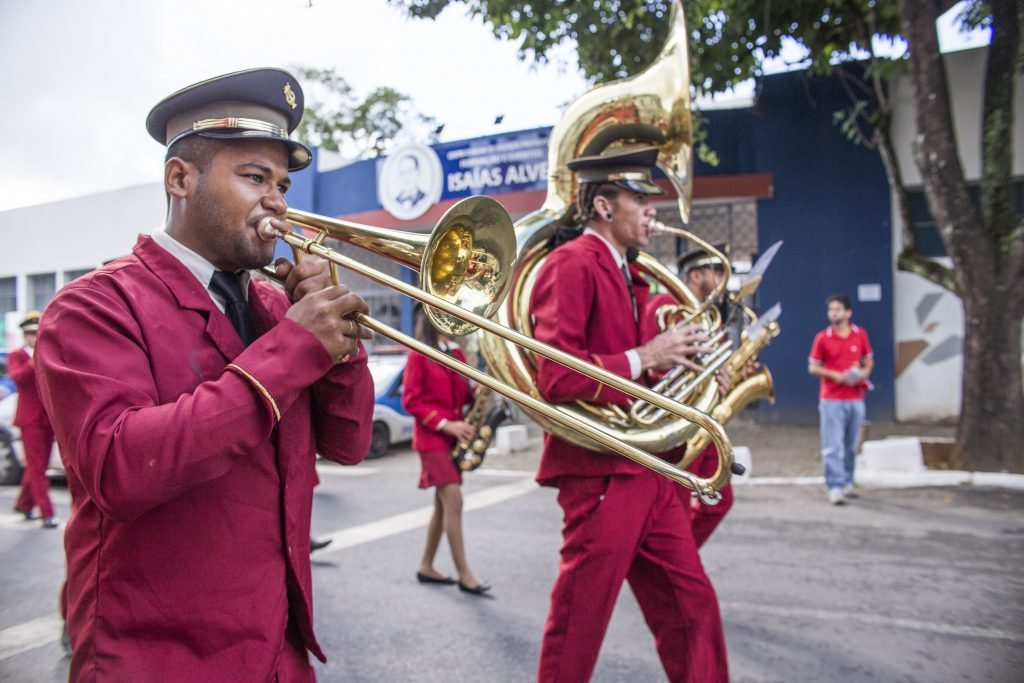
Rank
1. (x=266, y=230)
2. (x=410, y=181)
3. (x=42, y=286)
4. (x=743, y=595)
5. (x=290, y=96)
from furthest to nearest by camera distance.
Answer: (x=410, y=181) < (x=743, y=595) < (x=42, y=286) < (x=290, y=96) < (x=266, y=230)

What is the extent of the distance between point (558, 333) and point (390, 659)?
2029 millimetres

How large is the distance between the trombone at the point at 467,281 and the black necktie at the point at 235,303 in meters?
0.08

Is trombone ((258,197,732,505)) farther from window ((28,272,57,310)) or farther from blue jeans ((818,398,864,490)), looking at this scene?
blue jeans ((818,398,864,490))

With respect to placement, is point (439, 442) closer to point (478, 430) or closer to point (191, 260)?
point (478, 430)

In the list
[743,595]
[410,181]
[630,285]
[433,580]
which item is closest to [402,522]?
[433,580]

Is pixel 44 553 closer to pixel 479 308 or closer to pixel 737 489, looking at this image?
pixel 479 308

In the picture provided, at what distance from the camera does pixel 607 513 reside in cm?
261

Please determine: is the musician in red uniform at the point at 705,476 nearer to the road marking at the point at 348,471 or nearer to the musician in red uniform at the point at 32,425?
the musician in red uniform at the point at 32,425

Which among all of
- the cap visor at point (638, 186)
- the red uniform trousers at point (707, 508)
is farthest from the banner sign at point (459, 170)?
the cap visor at point (638, 186)

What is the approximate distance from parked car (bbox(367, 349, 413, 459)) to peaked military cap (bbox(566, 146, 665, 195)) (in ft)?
25.4

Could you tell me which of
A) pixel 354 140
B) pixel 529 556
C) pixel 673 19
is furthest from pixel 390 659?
pixel 354 140

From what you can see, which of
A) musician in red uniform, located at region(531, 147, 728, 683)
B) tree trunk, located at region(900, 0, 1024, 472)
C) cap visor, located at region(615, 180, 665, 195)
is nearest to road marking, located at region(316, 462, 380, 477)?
tree trunk, located at region(900, 0, 1024, 472)

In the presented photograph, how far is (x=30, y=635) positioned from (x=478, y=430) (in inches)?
106

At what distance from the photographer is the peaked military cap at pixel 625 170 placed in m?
2.98
